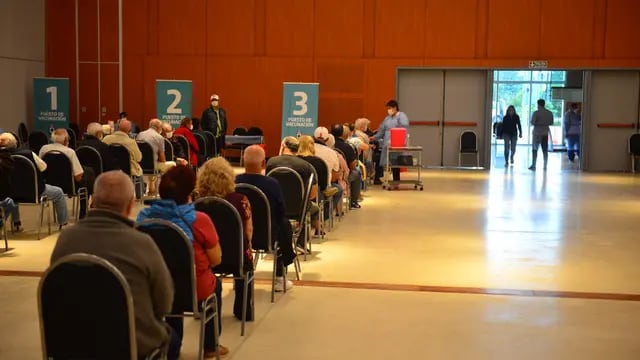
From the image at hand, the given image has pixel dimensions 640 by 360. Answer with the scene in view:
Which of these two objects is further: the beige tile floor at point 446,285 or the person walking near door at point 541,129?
the person walking near door at point 541,129

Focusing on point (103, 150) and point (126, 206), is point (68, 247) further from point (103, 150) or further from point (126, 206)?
point (103, 150)

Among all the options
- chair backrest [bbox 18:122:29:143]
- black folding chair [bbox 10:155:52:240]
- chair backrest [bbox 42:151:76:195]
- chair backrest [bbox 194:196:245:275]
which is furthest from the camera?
chair backrest [bbox 18:122:29:143]

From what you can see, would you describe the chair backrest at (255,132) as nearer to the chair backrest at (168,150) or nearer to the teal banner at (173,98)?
the teal banner at (173,98)

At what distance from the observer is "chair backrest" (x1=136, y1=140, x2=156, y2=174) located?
39.7 feet

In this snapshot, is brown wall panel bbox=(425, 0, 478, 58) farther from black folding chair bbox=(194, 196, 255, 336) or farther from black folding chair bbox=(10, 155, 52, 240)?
black folding chair bbox=(194, 196, 255, 336)

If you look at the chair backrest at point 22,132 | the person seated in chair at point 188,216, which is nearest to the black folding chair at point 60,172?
the person seated in chair at point 188,216

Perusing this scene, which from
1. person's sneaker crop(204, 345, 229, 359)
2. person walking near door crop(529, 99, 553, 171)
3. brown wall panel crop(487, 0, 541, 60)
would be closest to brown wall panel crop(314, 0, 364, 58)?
brown wall panel crop(487, 0, 541, 60)

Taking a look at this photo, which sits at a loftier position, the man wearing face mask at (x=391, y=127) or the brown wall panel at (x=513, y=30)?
the brown wall panel at (x=513, y=30)

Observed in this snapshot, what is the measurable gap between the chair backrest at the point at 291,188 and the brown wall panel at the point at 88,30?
1490 centimetres

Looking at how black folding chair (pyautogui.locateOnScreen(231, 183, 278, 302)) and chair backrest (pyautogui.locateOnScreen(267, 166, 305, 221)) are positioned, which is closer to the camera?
black folding chair (pyautogui.locateOnScreen(231, 183, 278, 302))

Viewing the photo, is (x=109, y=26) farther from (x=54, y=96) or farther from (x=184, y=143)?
(x=184, y=143)

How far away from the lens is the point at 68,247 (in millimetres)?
3359

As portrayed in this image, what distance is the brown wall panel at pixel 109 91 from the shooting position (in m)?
21.0

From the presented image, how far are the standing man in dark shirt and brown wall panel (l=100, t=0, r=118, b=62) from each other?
33.9 ft
